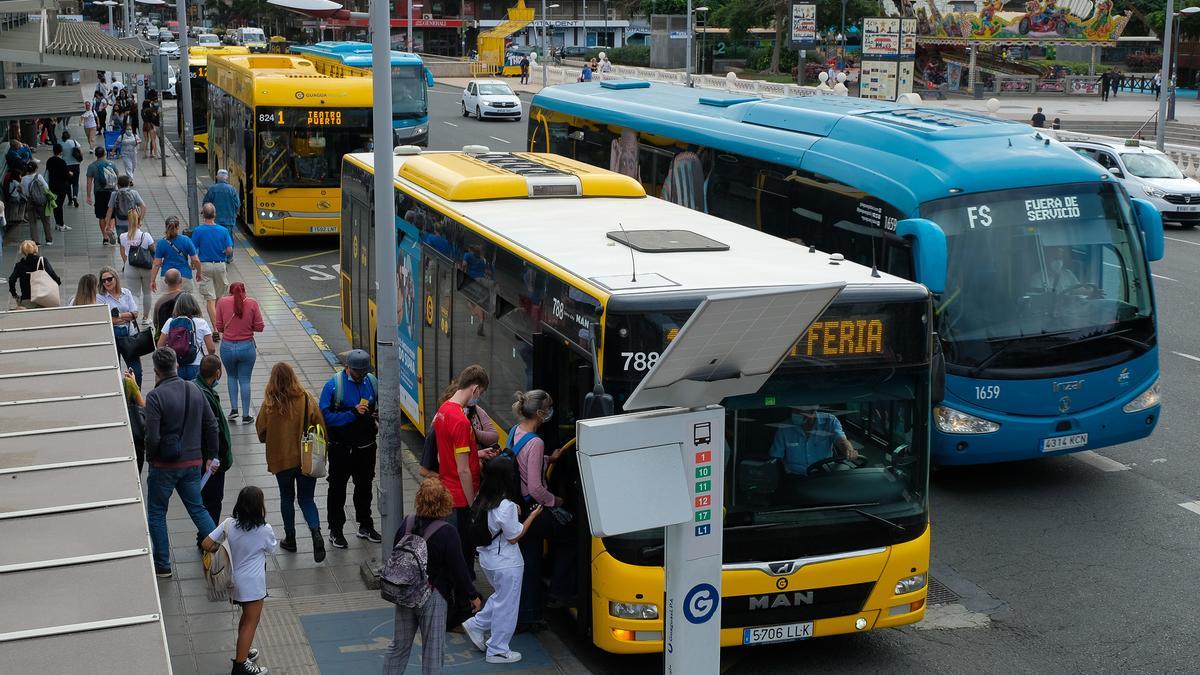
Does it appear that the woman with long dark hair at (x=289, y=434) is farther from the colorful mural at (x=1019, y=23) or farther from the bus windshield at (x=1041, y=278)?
the colorful mural at (x=1019, y=23)

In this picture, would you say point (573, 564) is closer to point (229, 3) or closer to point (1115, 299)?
point (1115, 299)

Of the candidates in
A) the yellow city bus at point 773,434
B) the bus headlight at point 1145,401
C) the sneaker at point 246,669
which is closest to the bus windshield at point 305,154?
the bus headlight at point 1145,401

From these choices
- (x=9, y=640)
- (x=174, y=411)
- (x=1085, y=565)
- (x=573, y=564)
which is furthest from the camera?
(x=1085, y=565)

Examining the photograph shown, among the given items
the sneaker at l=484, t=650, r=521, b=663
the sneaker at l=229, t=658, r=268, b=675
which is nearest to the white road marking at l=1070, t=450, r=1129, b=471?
the sneaker at l=484, t=650, r=521, b=663

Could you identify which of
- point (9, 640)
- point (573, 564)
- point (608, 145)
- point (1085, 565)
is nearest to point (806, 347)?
point (573, 564)

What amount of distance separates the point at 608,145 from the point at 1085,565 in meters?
10.5

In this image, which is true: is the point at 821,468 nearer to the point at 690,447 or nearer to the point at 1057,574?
the point at 690,447

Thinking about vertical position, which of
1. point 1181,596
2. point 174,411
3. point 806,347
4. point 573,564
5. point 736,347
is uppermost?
point 736,347

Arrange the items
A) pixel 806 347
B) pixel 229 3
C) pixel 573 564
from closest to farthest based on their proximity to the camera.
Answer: pixel 806 347 → pixel 573 564 → pixel 229 3

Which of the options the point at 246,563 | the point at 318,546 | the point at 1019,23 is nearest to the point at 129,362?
the point at 318,546

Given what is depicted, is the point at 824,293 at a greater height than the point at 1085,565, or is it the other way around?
the point at 824,293

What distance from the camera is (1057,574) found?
1070 cm

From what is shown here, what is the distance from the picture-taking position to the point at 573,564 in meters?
8.86

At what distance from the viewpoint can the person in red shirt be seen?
9.23m
